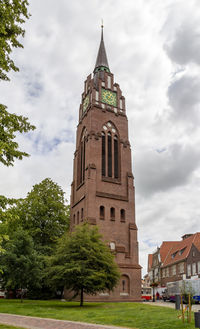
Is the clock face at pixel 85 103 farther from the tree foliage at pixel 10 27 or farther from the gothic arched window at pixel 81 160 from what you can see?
the tree foliage at pixel 10 27

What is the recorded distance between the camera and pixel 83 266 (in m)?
25.4

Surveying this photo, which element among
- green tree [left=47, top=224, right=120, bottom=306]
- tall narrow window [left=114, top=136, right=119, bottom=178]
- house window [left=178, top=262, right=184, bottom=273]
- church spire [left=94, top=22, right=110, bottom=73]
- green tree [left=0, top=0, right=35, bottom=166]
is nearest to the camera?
green tree [left=0, top=0, right=35, bottom=166]

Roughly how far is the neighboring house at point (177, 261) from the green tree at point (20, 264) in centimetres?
2159

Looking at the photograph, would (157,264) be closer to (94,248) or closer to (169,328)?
(94,248)

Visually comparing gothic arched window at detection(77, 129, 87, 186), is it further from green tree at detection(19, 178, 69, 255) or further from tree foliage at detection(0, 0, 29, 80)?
tree foliage at detection(0, 0, 29, 80)

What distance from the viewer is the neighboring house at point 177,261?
171ft

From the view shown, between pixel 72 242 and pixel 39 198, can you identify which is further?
pixel 39 198

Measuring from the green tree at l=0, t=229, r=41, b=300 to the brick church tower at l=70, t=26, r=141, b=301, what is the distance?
761cm

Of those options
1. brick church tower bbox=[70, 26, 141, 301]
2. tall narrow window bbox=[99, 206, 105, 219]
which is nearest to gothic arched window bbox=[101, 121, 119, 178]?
brick church tower bbox=[70, 26, 141, 301]

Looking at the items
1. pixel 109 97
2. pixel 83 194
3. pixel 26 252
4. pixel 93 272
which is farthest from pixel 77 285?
pixel 109 97

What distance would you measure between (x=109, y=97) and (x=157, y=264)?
43219 millimetres

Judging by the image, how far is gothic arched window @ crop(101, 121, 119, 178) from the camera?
143ft

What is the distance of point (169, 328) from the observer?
12.2 metres

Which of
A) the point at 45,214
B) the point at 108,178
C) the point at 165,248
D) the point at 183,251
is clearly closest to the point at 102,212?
the point at 108,178
